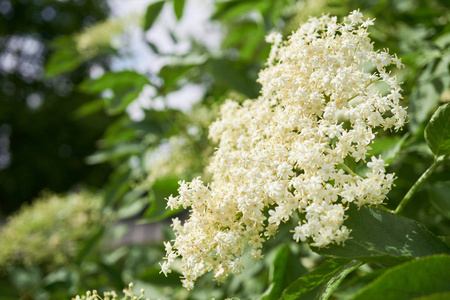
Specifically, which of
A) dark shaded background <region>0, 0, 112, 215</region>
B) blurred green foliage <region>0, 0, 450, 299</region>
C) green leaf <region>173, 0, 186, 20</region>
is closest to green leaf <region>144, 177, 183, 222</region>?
blurred green foliage <region>0, 0, 450, 299</region>

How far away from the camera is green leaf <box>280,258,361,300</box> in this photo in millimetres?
856

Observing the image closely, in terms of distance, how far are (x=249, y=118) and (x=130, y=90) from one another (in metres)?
1.11

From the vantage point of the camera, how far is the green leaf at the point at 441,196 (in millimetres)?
1202

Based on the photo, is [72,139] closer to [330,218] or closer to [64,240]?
[64,240]

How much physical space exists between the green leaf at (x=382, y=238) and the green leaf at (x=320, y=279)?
6 cm

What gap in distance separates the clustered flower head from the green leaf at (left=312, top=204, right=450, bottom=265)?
0.10ft

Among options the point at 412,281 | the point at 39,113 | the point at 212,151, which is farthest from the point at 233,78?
the point at 39,113

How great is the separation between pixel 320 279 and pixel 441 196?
0.62 m

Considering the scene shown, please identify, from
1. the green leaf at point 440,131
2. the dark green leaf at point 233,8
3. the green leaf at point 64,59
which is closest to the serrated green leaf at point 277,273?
the green leaf at point 440,131

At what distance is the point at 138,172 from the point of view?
216cm

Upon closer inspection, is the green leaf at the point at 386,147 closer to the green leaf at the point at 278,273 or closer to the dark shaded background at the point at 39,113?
the green leaf at the point at 278,273

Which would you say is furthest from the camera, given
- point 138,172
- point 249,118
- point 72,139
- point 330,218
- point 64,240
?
point 72,139

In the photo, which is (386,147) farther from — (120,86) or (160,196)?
(120,86)

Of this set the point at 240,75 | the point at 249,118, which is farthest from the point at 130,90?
the point at 249,118
